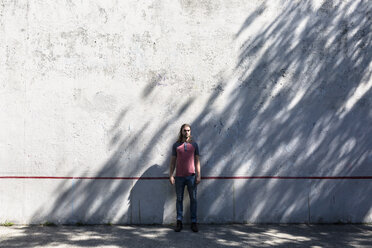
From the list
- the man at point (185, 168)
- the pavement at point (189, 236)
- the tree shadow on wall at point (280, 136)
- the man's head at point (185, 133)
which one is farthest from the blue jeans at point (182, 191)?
the man's head at point (185, 133)

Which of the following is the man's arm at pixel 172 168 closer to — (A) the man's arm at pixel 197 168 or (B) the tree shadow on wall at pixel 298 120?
(A) the man's arm at pixel 197 168

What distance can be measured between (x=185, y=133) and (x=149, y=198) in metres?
1.49

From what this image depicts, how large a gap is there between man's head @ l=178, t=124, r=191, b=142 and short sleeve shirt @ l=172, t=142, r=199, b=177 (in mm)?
92

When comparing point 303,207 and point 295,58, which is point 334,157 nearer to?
point 303,207

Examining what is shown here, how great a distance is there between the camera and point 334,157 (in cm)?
688

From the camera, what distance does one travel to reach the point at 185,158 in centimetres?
634

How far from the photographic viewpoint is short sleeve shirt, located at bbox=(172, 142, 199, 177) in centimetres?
632

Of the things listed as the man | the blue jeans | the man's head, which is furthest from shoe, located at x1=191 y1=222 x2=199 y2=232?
the man's head

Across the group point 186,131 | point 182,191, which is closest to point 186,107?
point 186,131

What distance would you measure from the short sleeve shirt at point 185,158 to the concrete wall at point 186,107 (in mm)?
470

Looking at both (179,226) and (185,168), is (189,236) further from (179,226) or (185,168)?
(185,168)

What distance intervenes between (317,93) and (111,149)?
4.12m

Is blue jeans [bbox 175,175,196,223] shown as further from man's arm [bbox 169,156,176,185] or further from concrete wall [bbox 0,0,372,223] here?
concrete wall [bbox 0,0,372,223]

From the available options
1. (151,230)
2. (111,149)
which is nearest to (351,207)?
(151,230)
